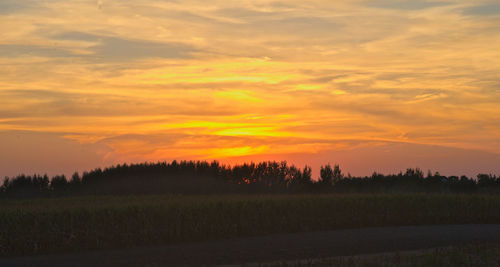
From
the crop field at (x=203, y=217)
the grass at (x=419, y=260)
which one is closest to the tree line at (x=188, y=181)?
the crop field at (x=203, y=217)

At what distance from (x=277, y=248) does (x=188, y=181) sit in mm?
20040

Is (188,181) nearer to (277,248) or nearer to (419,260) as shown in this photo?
(277,248)

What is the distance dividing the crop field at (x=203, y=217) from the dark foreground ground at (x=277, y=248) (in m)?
1.42

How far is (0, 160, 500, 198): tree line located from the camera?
41.5 m

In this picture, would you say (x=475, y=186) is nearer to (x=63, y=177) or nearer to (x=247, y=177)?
(x=247, y=177)

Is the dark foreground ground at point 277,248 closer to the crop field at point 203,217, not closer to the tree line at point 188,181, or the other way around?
the crop field at point 203,217

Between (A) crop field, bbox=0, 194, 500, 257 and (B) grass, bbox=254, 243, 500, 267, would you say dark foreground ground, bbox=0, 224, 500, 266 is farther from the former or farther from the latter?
(B) grass, bbox=254, 243, 500, 267

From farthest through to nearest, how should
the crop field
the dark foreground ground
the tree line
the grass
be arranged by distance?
the tree line
the crop field
the dark foreground ground
the grass

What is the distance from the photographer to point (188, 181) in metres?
43.4

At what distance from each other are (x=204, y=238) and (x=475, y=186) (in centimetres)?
3443

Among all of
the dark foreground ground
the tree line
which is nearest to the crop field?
the dark foreground ground

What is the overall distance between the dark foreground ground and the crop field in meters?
1.42

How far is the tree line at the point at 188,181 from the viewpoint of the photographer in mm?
41500

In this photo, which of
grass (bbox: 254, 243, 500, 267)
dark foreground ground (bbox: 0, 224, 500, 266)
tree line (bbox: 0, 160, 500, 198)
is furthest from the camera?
tree line (bbox: 0, 160, 500, 198)
